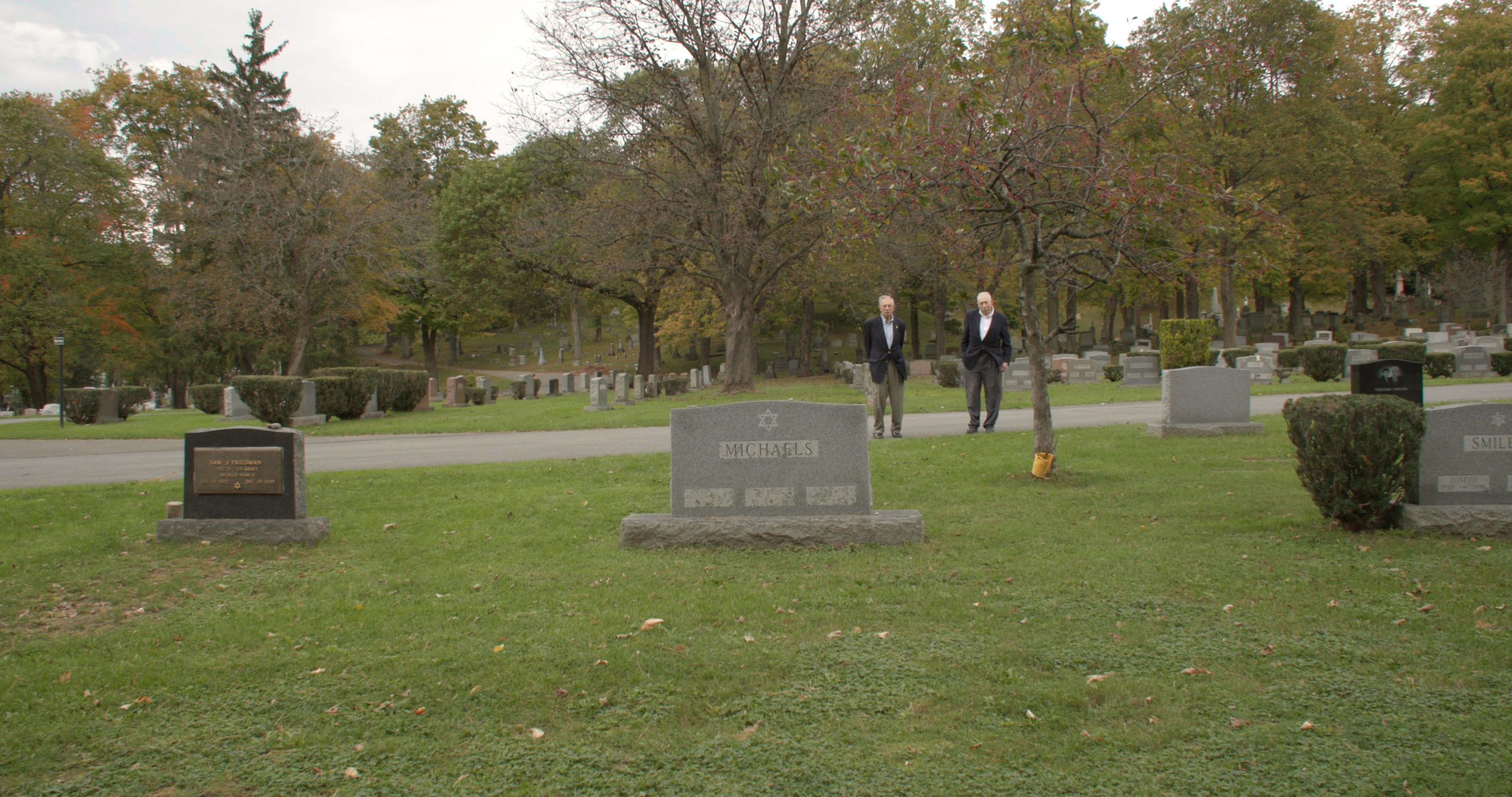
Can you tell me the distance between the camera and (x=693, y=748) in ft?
11.5

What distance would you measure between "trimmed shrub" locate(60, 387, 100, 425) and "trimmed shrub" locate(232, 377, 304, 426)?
29.6 ft

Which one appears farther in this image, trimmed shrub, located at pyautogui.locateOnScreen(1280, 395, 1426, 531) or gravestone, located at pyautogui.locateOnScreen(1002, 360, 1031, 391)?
gravestone, located at pyautogui.locateOnScreen(1002, 360, 1031, 391)

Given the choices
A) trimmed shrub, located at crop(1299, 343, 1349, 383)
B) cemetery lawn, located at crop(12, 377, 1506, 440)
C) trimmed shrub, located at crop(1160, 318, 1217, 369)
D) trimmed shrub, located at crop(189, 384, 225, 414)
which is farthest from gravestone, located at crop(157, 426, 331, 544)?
trimmed shrub, located at crop(1160, 318, 1217, 369)

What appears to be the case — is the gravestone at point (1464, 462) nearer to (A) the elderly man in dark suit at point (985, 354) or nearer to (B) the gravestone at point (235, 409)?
(A) the elderly man in dark suit at point (985, 354)

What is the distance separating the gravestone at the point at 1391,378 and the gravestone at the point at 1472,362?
17963 mm

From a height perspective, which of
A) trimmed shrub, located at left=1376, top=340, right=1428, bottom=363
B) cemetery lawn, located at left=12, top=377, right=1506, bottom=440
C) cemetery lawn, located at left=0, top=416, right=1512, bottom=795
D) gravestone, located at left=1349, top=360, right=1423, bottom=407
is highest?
trimmed shrub, located at left=1376, top=340, right=1428, bottom=363

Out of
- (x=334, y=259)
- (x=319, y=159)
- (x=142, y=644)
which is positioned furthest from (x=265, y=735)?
(x=319, y=159)

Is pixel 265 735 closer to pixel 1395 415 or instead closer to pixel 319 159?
pixel 1395 415

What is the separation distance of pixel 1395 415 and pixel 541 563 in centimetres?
607

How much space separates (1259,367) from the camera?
2405cm

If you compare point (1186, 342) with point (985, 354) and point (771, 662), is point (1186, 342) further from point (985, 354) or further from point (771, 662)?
point (771, 662)

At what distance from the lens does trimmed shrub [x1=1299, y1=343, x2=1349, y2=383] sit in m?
22.1

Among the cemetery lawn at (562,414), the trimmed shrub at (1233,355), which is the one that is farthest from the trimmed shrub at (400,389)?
the trimmed shrub at (1233,355)

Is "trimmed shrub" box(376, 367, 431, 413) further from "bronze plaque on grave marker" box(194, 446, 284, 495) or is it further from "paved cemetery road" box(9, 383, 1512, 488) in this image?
"bronze plaque on grave marker" box(194, 446, 284, 495)
